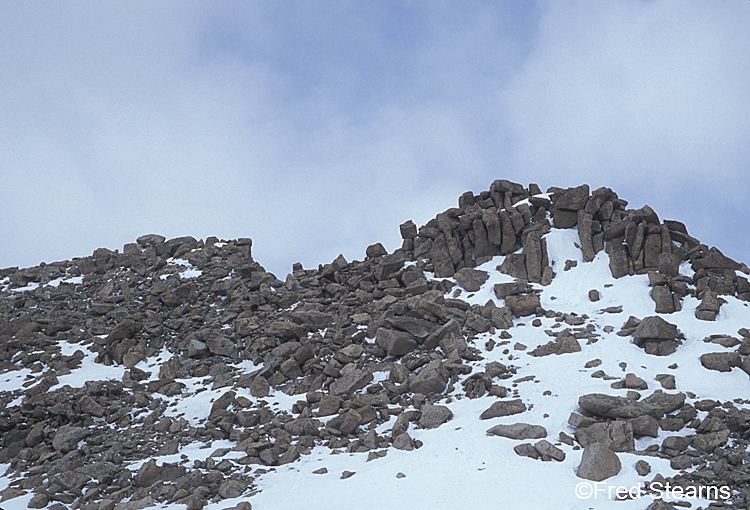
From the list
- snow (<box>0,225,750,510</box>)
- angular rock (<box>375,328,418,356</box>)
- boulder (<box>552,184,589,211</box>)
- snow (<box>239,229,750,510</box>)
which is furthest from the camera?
boulder (<box>552,184,589,211</box>)

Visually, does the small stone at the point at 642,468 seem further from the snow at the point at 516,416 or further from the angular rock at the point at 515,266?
the angular rock at the point at 515,266

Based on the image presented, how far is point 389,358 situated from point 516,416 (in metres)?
6.52

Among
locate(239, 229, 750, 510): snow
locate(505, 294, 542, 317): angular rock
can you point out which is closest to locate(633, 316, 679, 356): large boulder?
locate(239, 229, 750, 510): snow

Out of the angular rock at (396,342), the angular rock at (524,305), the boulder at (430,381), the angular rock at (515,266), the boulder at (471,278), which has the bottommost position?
the boulder at (430,381)

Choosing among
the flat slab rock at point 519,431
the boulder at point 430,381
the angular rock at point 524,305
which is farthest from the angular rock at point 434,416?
the angular rock at point 524,305

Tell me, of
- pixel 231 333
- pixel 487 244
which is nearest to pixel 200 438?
pixel 231 333

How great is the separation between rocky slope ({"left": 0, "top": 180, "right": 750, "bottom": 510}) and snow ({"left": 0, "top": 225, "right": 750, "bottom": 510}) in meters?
0.10

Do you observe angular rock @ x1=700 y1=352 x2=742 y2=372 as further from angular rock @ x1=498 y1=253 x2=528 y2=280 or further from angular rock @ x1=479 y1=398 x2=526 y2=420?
angular rock @ x1=498 y1=253 x2=528 y2=280

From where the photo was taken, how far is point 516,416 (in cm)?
1588

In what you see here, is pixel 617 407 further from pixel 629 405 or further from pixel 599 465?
pixel 599 465

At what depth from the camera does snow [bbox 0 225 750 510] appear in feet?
39.3

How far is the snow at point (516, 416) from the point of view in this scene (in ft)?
39.3

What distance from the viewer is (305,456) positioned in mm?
15023

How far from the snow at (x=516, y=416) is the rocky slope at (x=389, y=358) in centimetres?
10
